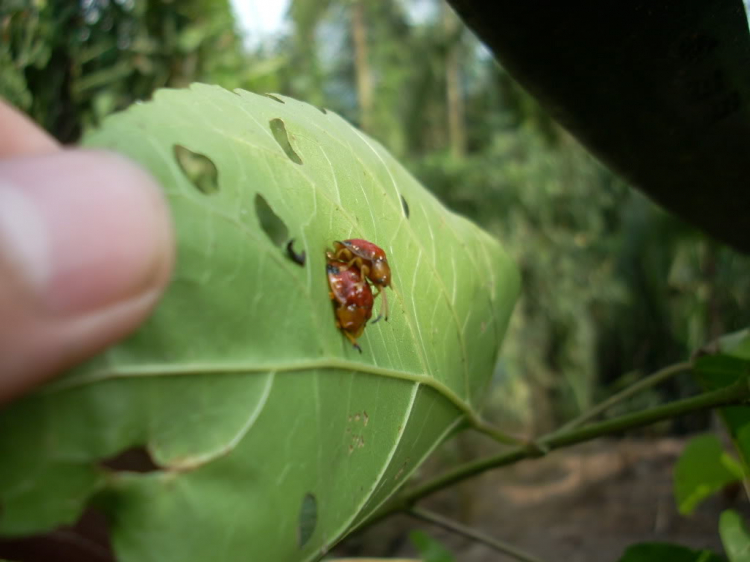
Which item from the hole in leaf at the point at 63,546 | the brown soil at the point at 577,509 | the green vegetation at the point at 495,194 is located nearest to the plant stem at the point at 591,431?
the green vegetation at the point at 495,194

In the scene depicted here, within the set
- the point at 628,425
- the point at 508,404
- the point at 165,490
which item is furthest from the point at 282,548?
the point at 508,404

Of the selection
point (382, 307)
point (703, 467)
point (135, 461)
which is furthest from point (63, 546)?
point (703, 467)

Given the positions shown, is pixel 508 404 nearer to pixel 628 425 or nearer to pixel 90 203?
pixel 628 425

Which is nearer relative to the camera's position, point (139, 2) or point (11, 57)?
point (11, 57)

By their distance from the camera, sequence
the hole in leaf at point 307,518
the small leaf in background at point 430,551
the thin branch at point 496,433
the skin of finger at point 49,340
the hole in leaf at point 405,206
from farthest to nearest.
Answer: the small leaf in background at point 430,551 < the thin branch at point 496,433 < the hole in leaf at point 405,206 < the hole in leaf at point 307,518 < the skin of finger at point 49,340

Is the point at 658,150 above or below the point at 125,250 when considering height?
below

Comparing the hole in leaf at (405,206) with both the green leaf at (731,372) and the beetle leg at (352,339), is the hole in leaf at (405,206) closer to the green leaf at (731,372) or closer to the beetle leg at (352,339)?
the beetle leg at (352,339)

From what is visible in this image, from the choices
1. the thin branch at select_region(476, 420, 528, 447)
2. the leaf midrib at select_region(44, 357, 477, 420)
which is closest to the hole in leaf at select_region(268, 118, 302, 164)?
the leaf midrib at select_region(44, 357, 477, 420)
